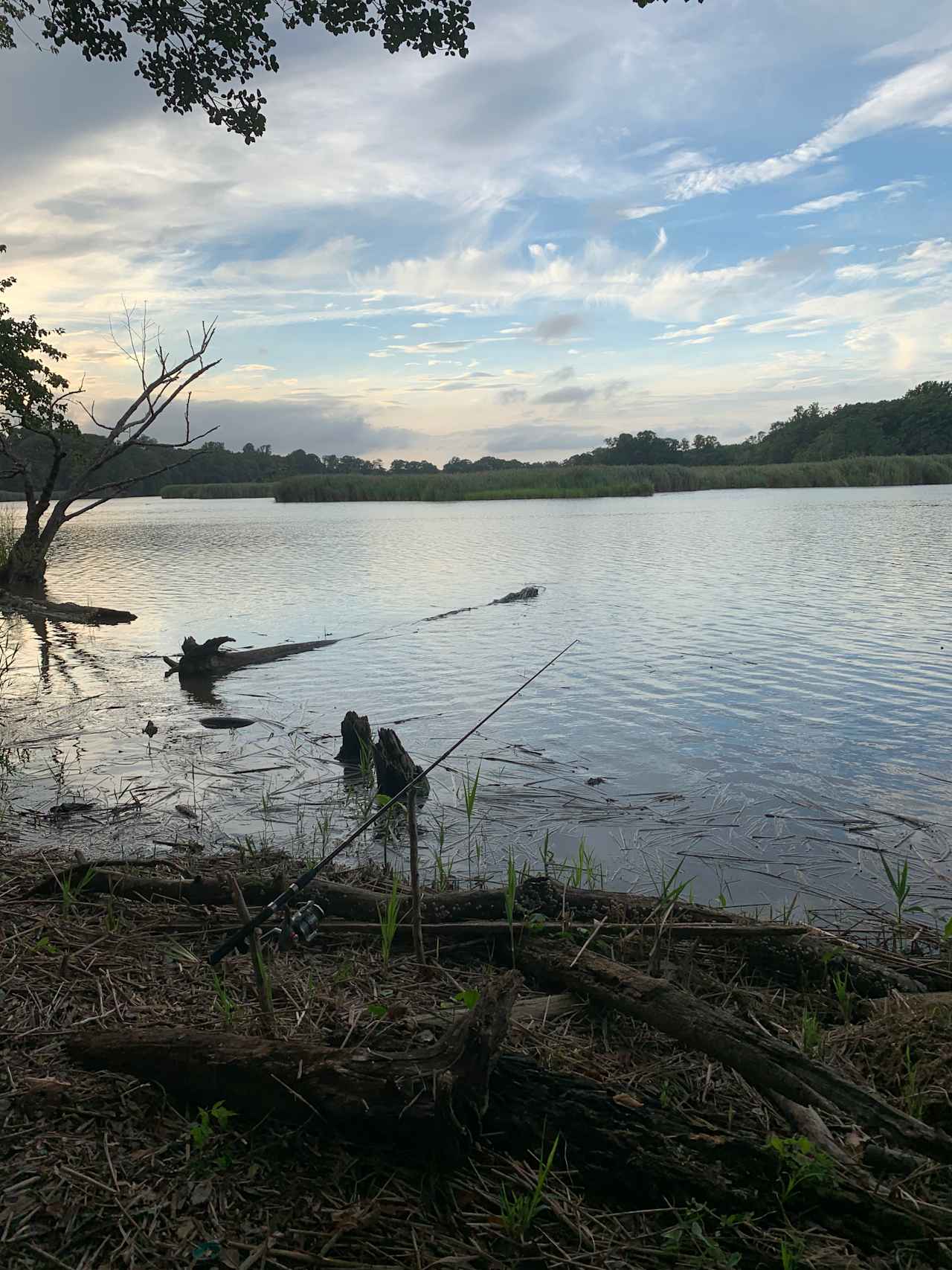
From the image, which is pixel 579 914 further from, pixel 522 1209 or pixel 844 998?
pixel 522 1209

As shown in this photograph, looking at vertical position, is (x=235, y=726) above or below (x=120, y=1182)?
below

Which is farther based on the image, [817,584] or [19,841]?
[817,584]

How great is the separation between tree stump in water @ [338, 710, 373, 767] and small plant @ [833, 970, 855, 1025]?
4.46m

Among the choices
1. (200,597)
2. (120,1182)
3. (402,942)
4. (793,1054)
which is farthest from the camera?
(200,597)

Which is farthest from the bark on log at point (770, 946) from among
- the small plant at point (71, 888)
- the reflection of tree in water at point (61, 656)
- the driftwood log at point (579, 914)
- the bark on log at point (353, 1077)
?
the reflection of tree in water at point (61, 656)

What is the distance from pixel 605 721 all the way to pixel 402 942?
5.34 m

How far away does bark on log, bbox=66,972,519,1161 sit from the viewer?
7.00ft

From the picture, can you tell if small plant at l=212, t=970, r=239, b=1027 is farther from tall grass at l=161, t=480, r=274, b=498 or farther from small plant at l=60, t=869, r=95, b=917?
tall grass at l=161, t=480, r=274, b=498

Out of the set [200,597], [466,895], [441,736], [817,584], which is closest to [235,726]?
[441,736]

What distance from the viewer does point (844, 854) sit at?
5.38 metres

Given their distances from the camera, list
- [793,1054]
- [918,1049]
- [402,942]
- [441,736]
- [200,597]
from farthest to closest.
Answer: [200,597] → [441,736] → [402,942] → [918,1049] → [793,1054]

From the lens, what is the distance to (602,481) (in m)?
69.6

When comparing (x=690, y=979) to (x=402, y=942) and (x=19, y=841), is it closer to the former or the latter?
(x=402, y=942)

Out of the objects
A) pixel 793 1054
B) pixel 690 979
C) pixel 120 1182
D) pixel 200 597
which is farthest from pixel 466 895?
pixel 200 597
